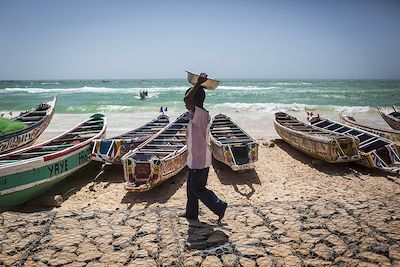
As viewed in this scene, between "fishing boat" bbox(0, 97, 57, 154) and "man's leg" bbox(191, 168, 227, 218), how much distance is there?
780cm

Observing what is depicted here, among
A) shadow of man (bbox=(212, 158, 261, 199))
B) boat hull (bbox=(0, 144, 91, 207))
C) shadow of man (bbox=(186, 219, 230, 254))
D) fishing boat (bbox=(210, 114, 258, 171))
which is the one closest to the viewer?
shadow of man (bbox=(186, 219, 230, 254))

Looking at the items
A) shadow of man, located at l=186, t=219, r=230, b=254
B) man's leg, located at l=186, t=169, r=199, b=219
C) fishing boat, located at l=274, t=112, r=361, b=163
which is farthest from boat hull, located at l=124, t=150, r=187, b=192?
fishing boat, located at l=274, t=112, r=361, b=163

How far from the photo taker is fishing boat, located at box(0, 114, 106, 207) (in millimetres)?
5543

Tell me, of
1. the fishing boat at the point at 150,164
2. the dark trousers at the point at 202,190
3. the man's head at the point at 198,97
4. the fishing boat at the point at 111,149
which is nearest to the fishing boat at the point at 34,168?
the fishing boat at the point at 111,149

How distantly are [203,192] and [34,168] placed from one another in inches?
161

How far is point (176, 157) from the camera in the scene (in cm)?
725

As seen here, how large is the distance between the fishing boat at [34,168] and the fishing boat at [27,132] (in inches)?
65.2

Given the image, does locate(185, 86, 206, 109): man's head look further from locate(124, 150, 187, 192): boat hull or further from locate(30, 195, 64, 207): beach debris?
locate(30, 195, 64, 207): beach debris

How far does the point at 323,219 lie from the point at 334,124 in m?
8.85

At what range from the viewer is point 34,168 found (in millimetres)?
6012

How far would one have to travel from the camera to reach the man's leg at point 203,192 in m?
4.01

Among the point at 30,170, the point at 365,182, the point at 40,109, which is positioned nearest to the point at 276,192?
the point at 365,182

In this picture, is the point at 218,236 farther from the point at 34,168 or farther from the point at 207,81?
the point at 34,168

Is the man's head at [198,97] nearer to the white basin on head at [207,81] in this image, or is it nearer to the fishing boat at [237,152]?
the white basin on head at [207,81]
